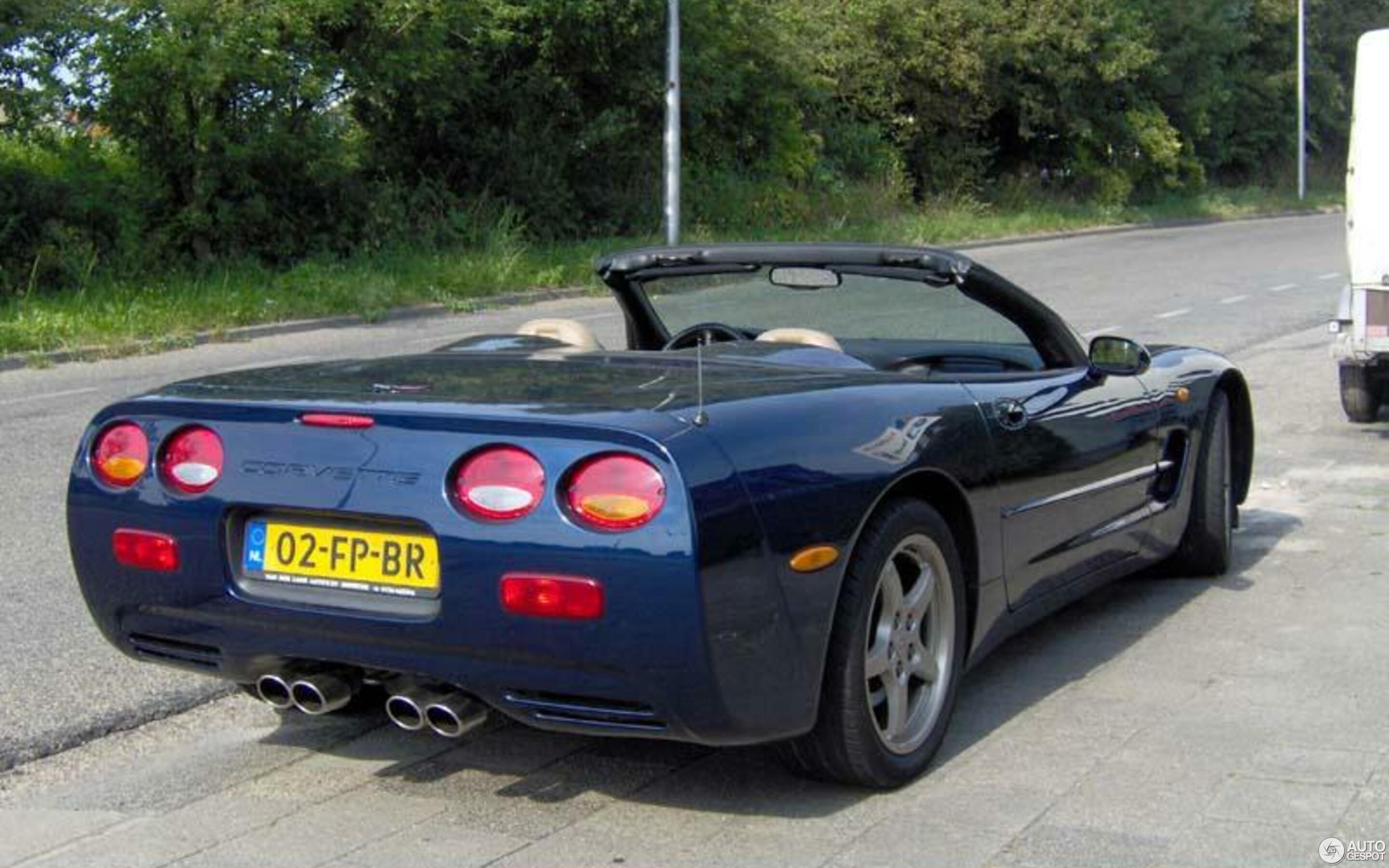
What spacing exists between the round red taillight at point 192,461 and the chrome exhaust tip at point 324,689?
0.50 m

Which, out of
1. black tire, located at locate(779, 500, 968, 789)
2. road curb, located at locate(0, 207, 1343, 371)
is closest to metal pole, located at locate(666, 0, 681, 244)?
road curb, located at locate(0, 207, 1343, 371)

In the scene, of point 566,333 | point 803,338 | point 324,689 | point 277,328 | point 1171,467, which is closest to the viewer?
point 324,689

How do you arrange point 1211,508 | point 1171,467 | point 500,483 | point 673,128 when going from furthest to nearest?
1. point 673,128
2. point 1211,508
3. point 1171,467
4. point 500,483

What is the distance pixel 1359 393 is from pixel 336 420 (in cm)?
802

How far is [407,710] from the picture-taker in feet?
12.9

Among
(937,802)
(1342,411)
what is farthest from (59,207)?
(937,802)

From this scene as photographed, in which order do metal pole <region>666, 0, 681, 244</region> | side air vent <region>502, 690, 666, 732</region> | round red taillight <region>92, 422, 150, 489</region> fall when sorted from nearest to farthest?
side air vent <region>502, 690, 666, 732</region>
round red taillight <region>92, 422, 150, 489</region>
metal pole <region>666, 0, 681, 244</region>

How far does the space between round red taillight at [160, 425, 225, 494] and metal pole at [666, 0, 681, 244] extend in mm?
20511

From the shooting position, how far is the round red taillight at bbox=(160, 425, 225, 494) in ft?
13.2

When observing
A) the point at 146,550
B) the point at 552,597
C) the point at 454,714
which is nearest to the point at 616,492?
the point at 552,597

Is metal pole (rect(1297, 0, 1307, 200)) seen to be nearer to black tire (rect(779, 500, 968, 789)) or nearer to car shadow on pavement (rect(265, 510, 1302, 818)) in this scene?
car shadow on pavement (rect(265, 510, 1302, 818))

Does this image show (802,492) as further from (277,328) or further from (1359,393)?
(277,328)

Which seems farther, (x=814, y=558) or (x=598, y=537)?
(x=814, y=558)

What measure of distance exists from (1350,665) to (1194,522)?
1070 mm
